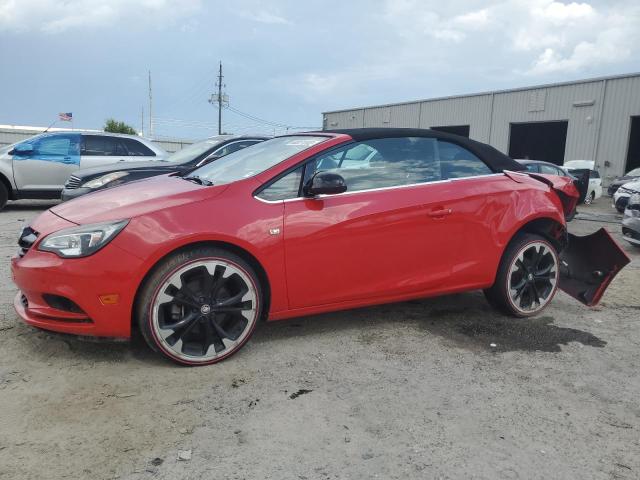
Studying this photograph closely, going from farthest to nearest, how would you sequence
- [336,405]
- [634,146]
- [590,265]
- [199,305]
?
[634,146] < [590,265] < [199,305] < [336,405]

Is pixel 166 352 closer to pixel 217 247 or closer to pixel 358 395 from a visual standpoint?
pixel 217 247

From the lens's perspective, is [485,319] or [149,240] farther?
[485,319]

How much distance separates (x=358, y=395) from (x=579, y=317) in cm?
255

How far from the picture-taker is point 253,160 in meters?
3.91

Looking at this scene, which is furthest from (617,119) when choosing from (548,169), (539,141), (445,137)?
(445,137)

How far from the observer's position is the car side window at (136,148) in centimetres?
1017

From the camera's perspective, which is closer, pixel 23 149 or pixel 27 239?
pixel 27 239

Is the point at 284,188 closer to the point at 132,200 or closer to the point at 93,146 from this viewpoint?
the point at 132,200

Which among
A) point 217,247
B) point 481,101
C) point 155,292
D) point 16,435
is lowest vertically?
point 16,435

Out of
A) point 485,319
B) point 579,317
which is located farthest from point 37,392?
point 579,317

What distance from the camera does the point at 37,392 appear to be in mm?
2809

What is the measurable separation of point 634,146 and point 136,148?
22600 millimetres

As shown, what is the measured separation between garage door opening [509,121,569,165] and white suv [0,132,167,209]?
23.4 m

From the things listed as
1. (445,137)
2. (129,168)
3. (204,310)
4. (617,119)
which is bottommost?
(204,310)
